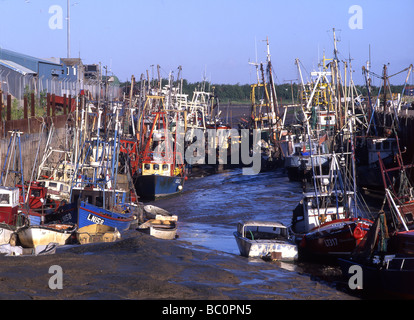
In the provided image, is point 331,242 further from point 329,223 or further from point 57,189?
point 57,189

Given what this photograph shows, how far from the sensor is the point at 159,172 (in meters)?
45.7

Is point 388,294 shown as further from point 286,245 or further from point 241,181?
point 241,181

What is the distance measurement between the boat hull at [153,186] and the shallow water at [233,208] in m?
0.64

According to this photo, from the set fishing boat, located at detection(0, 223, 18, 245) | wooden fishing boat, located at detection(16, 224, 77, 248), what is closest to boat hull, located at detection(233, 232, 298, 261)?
wooden fishing boat, located at detection(16, 224, 77, 248)

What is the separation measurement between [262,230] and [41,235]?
27.7 ft

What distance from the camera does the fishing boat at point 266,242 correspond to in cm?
2381

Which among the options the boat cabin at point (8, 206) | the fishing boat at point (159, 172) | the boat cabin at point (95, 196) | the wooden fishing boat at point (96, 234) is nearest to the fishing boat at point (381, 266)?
the wooden fishing boat at point (96, 234)

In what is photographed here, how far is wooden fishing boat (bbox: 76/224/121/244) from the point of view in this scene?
24.9m

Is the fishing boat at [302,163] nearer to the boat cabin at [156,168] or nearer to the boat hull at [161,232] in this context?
the boat cabin at [156,168]

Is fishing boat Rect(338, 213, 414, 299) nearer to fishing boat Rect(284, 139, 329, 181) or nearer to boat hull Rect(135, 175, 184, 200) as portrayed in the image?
boat hull Rect(135, 175, 184, 200)

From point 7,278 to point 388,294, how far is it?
384 inches

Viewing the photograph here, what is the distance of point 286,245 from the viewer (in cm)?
2395

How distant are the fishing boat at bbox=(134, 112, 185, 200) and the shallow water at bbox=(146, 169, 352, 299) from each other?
823 mm

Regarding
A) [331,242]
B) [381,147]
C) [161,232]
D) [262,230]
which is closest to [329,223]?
[331,242]
